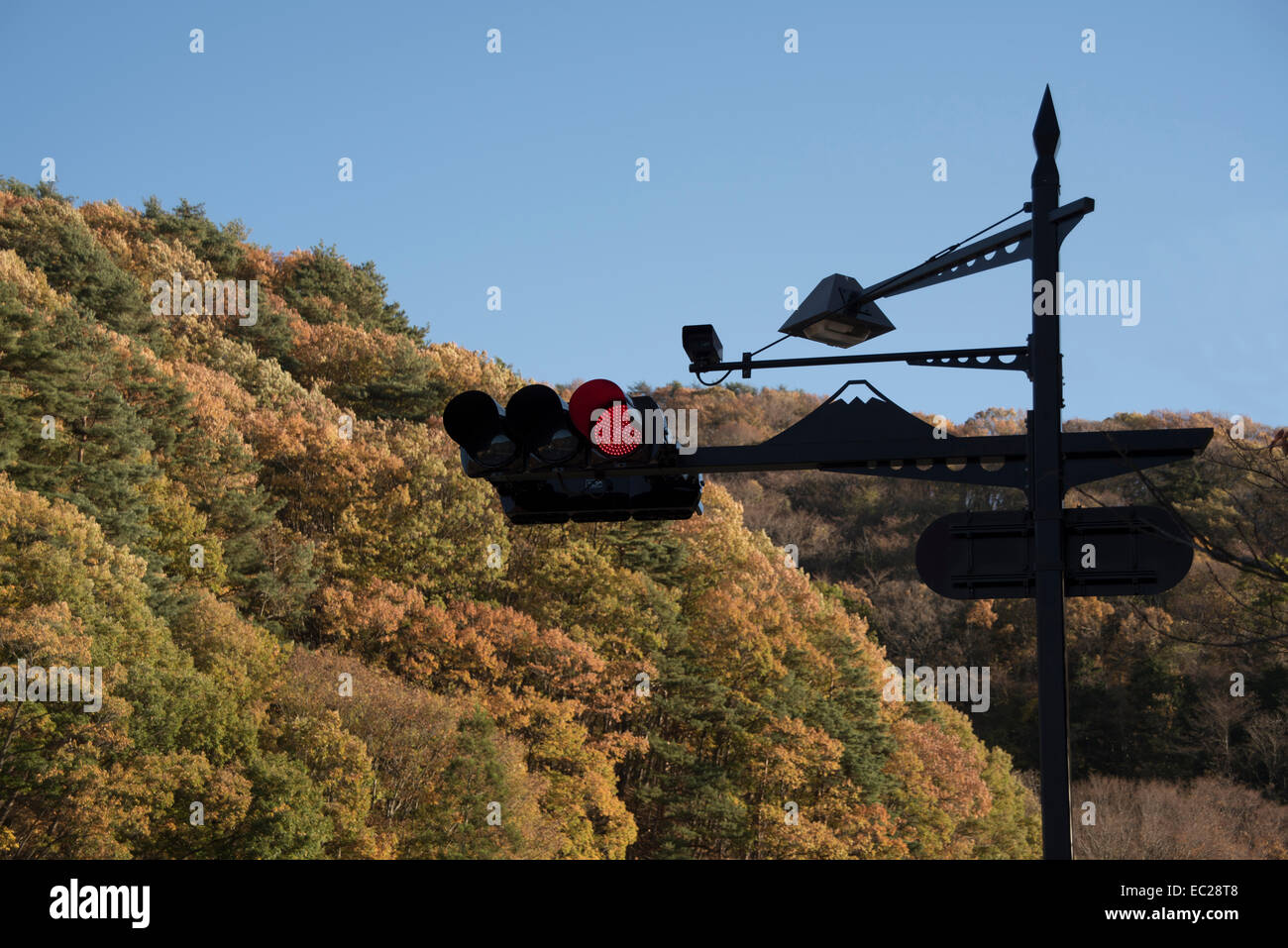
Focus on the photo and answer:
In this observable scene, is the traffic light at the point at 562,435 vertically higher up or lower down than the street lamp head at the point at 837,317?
lower down

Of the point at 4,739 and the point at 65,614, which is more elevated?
the point at 65,614

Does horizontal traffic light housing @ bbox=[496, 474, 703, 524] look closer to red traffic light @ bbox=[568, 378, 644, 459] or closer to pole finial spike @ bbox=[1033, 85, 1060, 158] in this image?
red traffic light @ bbox=[568, 378, 644, 459]

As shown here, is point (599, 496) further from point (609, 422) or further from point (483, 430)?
point (483, 430)

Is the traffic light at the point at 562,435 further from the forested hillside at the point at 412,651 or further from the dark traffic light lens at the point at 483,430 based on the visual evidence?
the forested hillside at the point at 412,651

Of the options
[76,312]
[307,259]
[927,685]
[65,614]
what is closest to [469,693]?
[65,614]

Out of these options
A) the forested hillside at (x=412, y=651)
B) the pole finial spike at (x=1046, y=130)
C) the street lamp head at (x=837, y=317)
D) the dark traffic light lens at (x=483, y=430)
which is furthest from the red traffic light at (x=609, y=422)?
the forested hillside at (x=412, y=651)

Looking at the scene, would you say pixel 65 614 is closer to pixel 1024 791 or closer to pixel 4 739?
pixel 4 739

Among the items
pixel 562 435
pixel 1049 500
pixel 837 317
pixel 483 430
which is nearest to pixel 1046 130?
pixel 837 317
